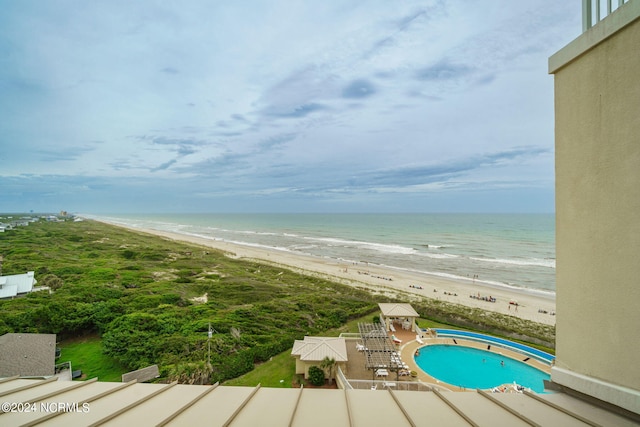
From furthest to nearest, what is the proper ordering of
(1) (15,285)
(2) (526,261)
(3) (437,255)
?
(3) (437,255), (2) (526,261), (1) (15,285)

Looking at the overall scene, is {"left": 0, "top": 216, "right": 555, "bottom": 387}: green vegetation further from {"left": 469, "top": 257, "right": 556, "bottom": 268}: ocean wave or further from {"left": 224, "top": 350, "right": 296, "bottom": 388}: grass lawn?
{"left": 469, "top": 257, "right": 556, "bottom": 268}: ocean wave

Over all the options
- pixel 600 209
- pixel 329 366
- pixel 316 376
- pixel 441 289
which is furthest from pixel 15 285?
pixel 441 289

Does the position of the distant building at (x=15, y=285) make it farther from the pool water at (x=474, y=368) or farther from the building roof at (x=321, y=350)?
the pool water at (x=474, y=368)

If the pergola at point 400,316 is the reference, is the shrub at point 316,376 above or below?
below

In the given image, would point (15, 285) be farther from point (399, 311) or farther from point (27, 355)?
point (399, 311)

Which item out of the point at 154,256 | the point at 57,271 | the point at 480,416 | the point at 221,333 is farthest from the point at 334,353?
the point at 154,256

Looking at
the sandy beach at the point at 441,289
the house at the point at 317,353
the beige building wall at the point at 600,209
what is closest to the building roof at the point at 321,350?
the house at the point at 317,353
